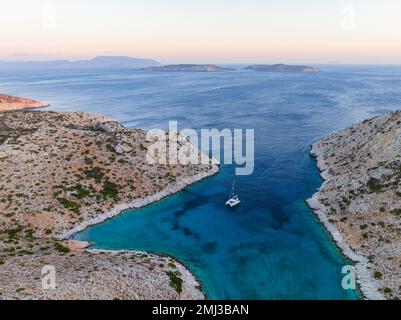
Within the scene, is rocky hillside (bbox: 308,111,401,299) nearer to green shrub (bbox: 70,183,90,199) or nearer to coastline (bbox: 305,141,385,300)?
coastline (bbox: 305,141,385,300)

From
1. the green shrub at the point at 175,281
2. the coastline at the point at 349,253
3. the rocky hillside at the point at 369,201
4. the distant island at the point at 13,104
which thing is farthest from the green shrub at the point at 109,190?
the distant island at the point at 13,104

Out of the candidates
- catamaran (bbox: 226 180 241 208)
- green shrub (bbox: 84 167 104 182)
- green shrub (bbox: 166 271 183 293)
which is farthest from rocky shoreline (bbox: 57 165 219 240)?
green shrub (bbox: 166 271 183 293)

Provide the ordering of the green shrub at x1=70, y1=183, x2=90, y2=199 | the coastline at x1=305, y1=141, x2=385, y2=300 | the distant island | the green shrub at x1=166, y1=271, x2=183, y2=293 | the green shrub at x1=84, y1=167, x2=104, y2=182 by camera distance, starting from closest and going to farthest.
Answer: the coastline at x1=305, y1=141, x2=385, y2=300 < the green shrub at x1=166, y1=271, x2=183, y2=293 < the green shrub at x1=70, y1=183, x2=90, y2=199 < the green shrub at x1=84, y1=167, x2=104, y2=182 < the distant island

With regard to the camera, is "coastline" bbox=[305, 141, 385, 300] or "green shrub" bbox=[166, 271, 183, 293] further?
"green shrub" bbox=[166, 271, 183, 293]

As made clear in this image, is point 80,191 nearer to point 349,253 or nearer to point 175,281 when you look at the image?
point 175,281

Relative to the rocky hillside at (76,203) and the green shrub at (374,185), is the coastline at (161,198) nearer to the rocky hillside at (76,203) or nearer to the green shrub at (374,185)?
the rocky hillside at (76,203)

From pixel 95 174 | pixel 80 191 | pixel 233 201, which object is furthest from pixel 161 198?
pixel 80 191
